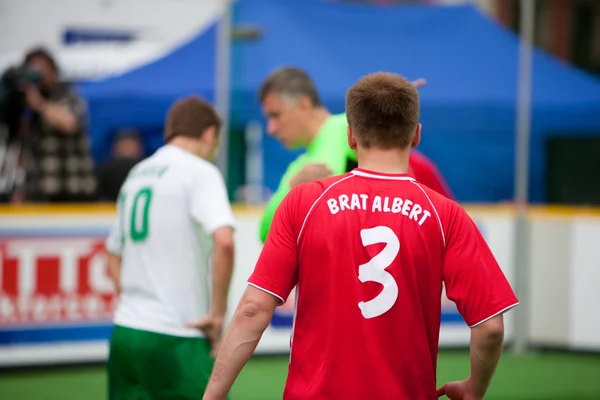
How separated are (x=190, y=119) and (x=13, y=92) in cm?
506

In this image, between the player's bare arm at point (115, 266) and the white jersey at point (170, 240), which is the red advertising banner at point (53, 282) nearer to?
the player's bare arm at point (115, 266)

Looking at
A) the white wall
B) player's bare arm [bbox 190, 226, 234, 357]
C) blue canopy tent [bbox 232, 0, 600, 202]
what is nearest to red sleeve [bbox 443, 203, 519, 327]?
player's bare arm [bbox 190, 226, 234, 357]

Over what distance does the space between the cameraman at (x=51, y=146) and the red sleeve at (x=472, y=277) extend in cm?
669

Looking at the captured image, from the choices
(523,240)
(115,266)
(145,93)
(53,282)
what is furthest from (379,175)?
(145,93)

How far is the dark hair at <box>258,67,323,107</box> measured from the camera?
5.01 meters

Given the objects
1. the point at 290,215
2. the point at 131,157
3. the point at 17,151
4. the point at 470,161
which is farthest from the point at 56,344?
the point at 470,161

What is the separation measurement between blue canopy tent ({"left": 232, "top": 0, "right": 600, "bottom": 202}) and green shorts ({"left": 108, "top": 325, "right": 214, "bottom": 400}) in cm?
760

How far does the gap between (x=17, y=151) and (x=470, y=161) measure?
6098mm

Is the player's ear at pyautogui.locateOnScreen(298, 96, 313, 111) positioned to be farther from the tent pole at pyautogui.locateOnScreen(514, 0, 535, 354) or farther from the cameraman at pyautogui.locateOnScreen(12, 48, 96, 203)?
the tent pole at pyautogui.locateOnScreen(514, 0, 535, 354)

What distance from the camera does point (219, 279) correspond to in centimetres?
468

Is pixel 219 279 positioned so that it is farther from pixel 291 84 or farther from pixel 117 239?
pixel 291 84

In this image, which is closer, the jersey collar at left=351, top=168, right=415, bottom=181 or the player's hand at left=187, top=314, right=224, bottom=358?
the jersey collar at left=351, top=168, right=415, bottom=181

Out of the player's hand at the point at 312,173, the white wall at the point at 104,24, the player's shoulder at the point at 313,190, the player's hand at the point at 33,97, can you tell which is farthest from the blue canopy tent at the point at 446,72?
the player's shoulder at the point at 313,190

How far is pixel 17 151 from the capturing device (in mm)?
9883
